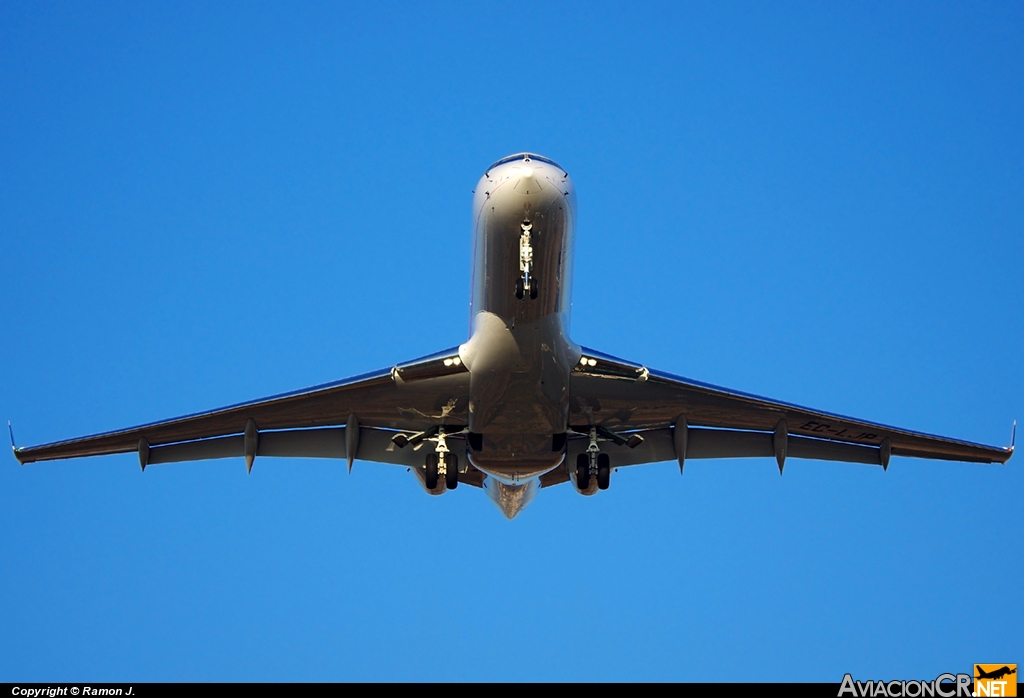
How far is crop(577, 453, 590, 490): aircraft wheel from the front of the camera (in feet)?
99.9

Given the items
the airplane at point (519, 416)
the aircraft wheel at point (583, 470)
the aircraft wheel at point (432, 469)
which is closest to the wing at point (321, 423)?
the airplane at point (519, 416)

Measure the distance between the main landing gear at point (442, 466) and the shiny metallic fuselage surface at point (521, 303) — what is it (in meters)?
1.07

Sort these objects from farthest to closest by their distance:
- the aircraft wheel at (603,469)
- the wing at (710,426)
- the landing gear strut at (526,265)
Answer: the aircraft wheel at (603,469), the wing at (710,426), the landing gear strut at (526,265)

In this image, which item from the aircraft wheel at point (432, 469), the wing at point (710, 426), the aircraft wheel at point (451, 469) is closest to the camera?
the wing at point (710, 426)

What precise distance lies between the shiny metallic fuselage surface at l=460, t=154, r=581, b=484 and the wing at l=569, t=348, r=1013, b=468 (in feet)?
4.30

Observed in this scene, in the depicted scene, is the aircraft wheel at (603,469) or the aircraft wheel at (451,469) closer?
the aircraft wheel at (451,469)

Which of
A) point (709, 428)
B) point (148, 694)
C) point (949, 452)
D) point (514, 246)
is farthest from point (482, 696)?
point (949, 452)

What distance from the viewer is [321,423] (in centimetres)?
3136

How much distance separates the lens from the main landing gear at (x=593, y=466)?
30.1 meters

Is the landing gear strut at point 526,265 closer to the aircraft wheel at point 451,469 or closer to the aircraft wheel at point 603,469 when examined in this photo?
the aircraft wheel at point 451,469

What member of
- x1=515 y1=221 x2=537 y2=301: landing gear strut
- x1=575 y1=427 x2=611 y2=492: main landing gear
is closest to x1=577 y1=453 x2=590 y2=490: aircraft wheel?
x1=575 y1=427 x2=611 y2=492: main landing gear

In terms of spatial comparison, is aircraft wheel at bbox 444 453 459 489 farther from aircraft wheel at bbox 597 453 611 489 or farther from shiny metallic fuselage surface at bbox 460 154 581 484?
aircraft wheel at bbox 597 453 611 489

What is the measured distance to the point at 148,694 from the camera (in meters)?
24.8

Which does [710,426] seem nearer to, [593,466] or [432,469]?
[593,466]
